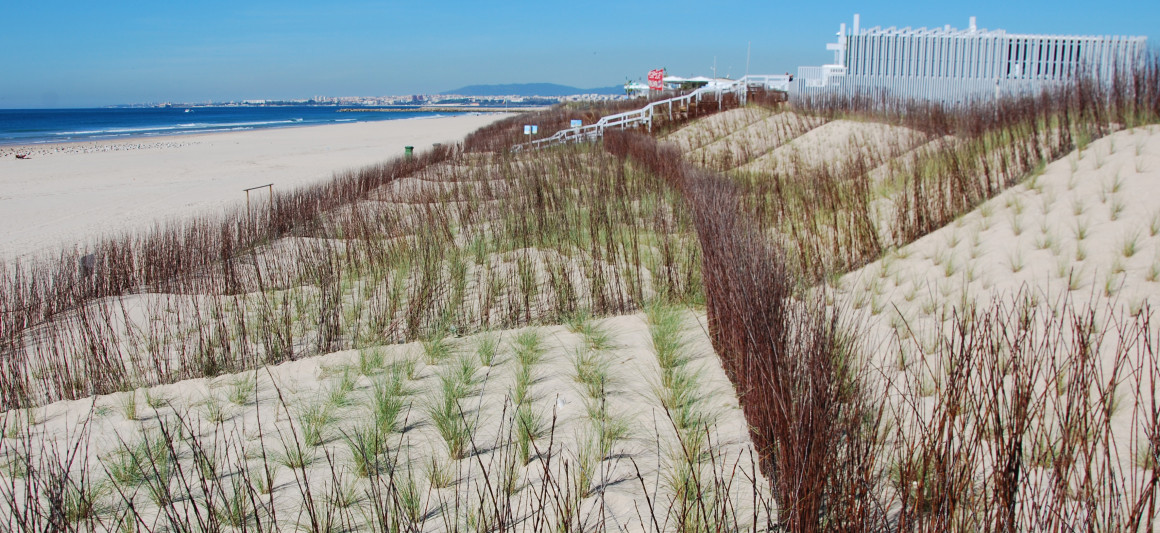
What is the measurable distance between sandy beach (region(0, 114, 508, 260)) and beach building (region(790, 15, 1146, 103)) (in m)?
12.2

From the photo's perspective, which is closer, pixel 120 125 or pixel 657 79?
pixel 657 79

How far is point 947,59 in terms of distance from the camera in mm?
17859

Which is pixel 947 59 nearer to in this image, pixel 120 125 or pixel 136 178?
pixel 136 178

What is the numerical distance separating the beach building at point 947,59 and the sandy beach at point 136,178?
12.2 metres

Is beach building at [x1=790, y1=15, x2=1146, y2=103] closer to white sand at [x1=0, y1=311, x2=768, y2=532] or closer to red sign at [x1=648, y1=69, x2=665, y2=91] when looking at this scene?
red sign at [x1=648, y1=69, x2=665, y2=91]

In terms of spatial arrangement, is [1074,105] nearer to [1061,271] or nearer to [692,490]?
[1061,271]

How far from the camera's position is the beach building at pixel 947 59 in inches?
651

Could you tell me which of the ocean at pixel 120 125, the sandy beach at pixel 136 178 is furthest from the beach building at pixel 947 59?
the ocean at pixel 120 125

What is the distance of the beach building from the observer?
16547mm

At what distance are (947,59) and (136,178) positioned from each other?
1985 centimetres

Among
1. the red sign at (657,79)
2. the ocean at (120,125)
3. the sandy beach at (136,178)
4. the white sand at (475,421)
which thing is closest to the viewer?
the white sand at (475,421)

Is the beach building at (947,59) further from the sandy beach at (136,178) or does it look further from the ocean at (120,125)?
the ocean at (120,125)

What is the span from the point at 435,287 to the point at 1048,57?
59.0ft

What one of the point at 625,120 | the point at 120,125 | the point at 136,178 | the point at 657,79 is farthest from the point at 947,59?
the point at 120,125
